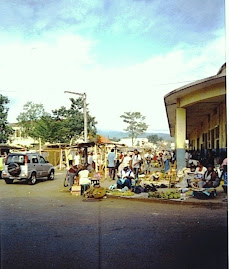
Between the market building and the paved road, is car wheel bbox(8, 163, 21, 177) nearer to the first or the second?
the paved road

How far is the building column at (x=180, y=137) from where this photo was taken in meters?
12.9

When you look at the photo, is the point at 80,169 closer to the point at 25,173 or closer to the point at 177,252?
the point at 25,173

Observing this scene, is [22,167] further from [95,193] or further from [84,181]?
[95,193]

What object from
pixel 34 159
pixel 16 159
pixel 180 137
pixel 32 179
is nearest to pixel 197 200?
pixel 180 137

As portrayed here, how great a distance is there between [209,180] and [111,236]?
16.0 feet

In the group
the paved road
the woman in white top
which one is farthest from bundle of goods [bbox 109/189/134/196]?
the woman in white top

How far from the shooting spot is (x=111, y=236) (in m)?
5.09

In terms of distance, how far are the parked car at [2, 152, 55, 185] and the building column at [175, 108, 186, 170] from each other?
572cm

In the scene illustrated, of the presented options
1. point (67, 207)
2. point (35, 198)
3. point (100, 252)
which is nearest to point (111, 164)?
point (35, 198)

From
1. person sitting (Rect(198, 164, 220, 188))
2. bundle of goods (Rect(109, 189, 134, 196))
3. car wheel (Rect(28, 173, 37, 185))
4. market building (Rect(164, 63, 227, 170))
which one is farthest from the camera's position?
car wheel (Rect(28, 173, 37, 185))

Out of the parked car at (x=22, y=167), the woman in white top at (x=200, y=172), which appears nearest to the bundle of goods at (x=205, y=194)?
the woman in white top at (x=200, y=172)

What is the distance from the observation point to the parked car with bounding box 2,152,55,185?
43.3ft

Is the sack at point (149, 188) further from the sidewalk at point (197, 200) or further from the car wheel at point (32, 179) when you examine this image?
the car wheel at point (32, 179)

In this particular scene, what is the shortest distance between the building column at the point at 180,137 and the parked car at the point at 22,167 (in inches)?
225
